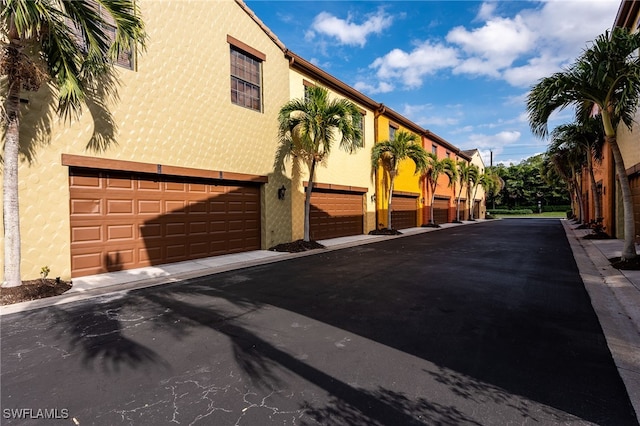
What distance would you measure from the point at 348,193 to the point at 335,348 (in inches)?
531

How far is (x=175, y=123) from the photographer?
925 centimetres

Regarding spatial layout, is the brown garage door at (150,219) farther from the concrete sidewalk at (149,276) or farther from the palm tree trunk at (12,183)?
the palm tree trunk at (12,183)

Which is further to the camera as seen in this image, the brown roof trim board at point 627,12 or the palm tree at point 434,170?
the palm tree at point 434,170

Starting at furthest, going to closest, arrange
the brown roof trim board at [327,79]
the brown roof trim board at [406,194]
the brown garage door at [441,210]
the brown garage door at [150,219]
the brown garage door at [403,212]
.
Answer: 1. the brown garage door at [441,210]
2. the brown roof trim board at [406,194]
3. the brown garage door at [403,212]
4. the brown roof trim board at [327,79]
5. the brown garage door at [150,219]

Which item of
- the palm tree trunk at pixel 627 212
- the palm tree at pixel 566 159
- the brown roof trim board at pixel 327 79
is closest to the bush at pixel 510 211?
the palm tree at pixel 566 159

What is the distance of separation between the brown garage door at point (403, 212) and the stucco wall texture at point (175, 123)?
10022 millimetres

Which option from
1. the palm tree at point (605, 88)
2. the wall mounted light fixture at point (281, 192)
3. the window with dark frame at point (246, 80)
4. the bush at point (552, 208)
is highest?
the window with dark frame at point (246, 80)

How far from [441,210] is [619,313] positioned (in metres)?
25.7

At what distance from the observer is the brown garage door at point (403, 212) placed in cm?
2100

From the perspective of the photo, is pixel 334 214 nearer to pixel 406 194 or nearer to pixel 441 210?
pixel 406 194

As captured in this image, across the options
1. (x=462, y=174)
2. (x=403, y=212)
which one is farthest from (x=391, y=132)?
(x=462, y=174)

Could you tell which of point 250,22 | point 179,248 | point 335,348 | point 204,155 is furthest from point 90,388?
point 250,22

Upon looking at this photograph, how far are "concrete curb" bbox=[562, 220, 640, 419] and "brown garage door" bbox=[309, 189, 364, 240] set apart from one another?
9.37m

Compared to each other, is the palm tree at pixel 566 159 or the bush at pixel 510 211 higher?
the palm tree at pixel 566 159
